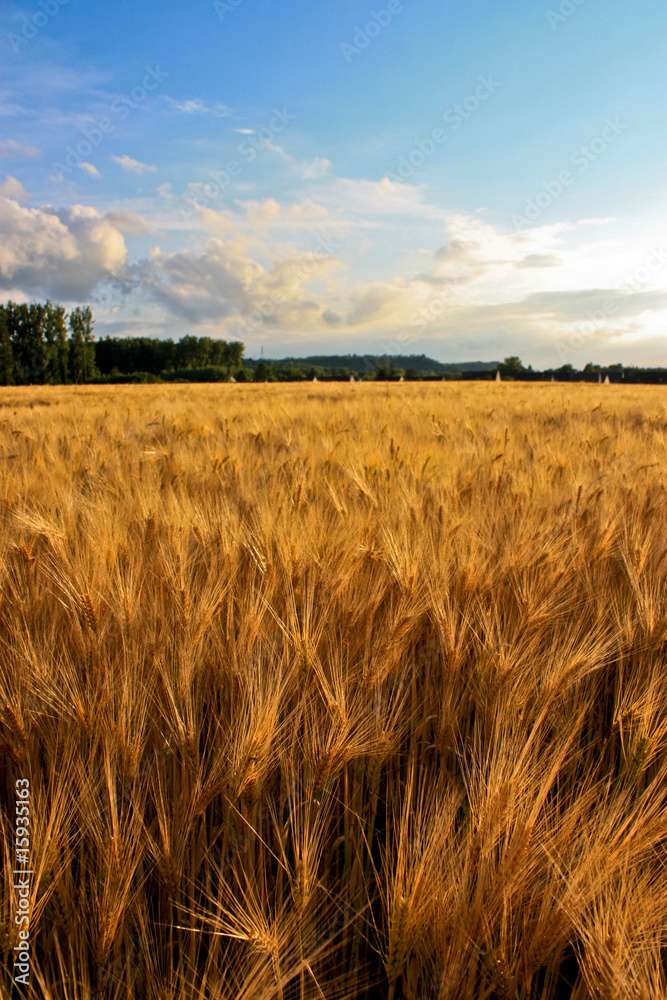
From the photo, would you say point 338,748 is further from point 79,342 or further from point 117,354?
point 117,354

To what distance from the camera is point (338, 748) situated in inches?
34.1

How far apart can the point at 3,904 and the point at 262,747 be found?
391mm

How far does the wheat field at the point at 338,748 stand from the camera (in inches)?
26.3

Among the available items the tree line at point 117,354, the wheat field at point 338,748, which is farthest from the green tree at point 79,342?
the tree line at point 117,354

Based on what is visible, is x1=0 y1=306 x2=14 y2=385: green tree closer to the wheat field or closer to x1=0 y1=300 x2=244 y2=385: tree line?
x1=0 y1=300 x2=244 y2=385: tree line

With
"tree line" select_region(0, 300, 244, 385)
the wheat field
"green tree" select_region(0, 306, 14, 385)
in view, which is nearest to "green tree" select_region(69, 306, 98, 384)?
the wheat field

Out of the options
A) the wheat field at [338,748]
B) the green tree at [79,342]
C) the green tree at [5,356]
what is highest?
the green tree at [5,356]

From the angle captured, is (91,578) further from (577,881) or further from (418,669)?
(577,881)

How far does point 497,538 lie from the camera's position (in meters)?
1.81

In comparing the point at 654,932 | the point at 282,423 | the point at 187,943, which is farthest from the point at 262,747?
the point at 282,423

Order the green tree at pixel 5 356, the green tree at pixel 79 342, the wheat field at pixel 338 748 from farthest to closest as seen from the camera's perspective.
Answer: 1. the green tree at pixel 5 356
2. the green tree at pixel 79 342
3. the wheat field at pixel 338 748

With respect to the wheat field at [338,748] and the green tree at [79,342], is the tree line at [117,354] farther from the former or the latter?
the wheat field at [338,748]

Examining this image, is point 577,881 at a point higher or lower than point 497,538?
lower

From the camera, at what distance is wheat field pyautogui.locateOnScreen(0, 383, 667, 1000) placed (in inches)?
26.3
